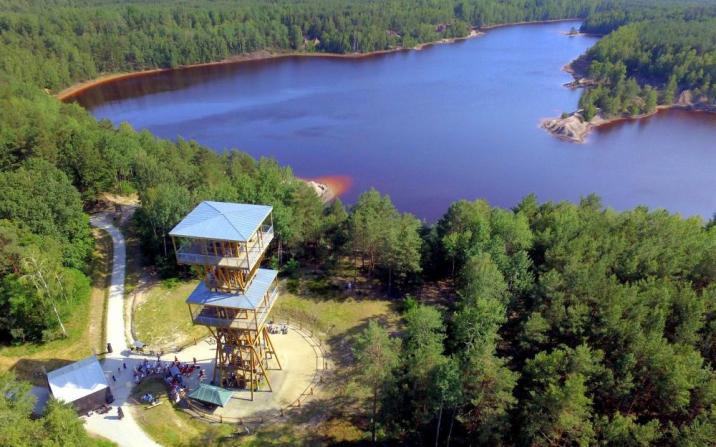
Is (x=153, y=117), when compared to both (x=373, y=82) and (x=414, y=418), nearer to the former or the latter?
(x=373, y=82)

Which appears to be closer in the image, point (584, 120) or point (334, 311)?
point (334, 311)

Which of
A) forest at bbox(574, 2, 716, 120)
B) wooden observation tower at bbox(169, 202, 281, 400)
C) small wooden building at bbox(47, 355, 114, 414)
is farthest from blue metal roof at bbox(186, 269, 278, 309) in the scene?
forest at bbox(574, 2, 716, 120)

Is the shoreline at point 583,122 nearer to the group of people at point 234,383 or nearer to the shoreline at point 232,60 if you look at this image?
the group of people at point 234,383

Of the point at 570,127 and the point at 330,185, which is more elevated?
the point at 570,127

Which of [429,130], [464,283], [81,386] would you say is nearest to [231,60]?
[429,130]

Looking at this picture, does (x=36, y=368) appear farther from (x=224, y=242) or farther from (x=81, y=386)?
(x=224, y=242)

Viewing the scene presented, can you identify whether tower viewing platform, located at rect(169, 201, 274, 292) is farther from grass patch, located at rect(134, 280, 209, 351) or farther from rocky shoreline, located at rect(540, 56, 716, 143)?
rocky shoreline, located at rect(540, 56, 716, 143)

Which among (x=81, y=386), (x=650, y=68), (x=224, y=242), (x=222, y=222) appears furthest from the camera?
(x=650, y=68)
